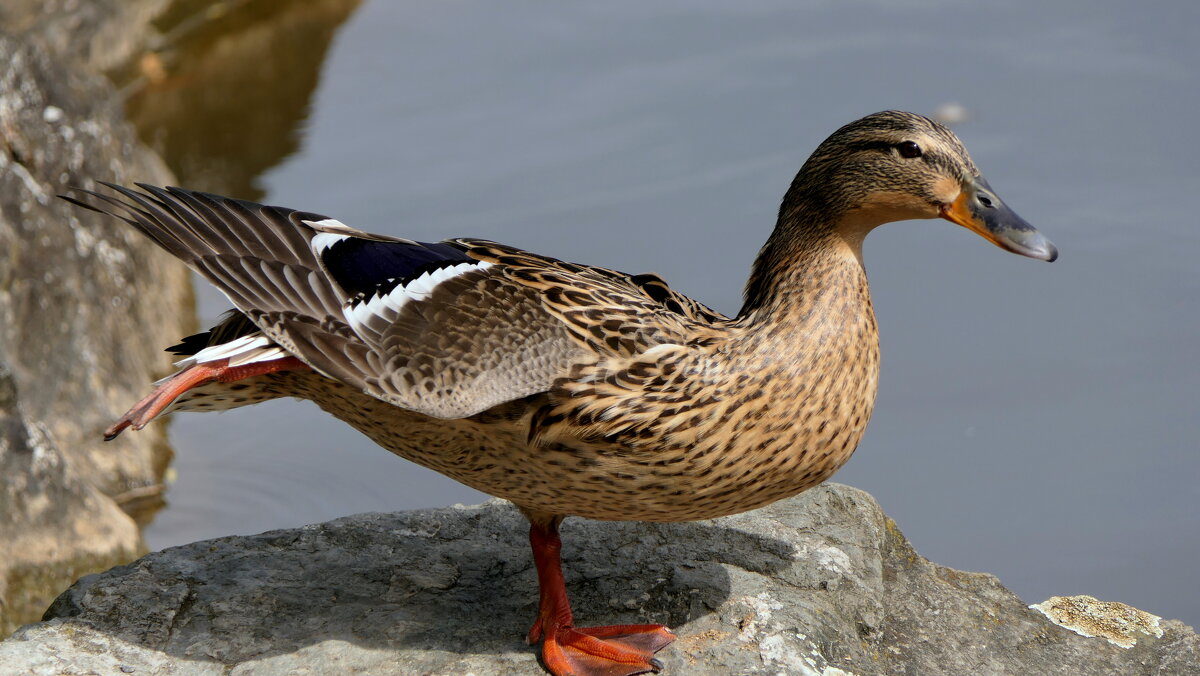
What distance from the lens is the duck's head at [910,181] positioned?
13.1 feet

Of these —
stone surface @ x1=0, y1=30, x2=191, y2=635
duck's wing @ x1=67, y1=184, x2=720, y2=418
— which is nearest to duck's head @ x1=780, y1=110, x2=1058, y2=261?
duck's wing @ x1=67, y1=184, x2=720, y2=418

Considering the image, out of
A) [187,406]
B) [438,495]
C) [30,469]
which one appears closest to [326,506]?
[438,495]

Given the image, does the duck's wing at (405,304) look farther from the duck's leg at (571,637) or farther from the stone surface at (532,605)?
the stone surface at (532,605)

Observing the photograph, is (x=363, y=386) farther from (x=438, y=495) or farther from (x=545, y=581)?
(x=438, y=495)

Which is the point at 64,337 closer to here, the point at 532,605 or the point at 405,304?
the point at 532,605

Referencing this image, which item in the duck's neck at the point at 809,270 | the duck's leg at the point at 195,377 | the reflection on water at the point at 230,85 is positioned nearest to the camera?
the duck's leg at the point at 195,377

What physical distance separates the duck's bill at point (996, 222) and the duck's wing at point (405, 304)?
2.64 feet

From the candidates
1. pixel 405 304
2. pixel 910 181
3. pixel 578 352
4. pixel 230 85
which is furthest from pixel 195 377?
pixel 230 85

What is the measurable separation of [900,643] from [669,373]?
1216mm

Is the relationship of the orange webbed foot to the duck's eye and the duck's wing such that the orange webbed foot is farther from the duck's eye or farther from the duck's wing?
the duck's eye

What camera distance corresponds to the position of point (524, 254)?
171 inches

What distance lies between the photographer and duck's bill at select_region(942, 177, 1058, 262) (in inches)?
156

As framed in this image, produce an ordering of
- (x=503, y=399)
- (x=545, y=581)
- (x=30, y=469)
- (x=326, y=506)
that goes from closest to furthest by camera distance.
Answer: (x=503, y=399), (x=545, y=581), (x=30, y=469), (x=326, y=506)

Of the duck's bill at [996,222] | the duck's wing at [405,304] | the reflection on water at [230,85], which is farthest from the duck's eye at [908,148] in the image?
the reflection on water at [230,85]
